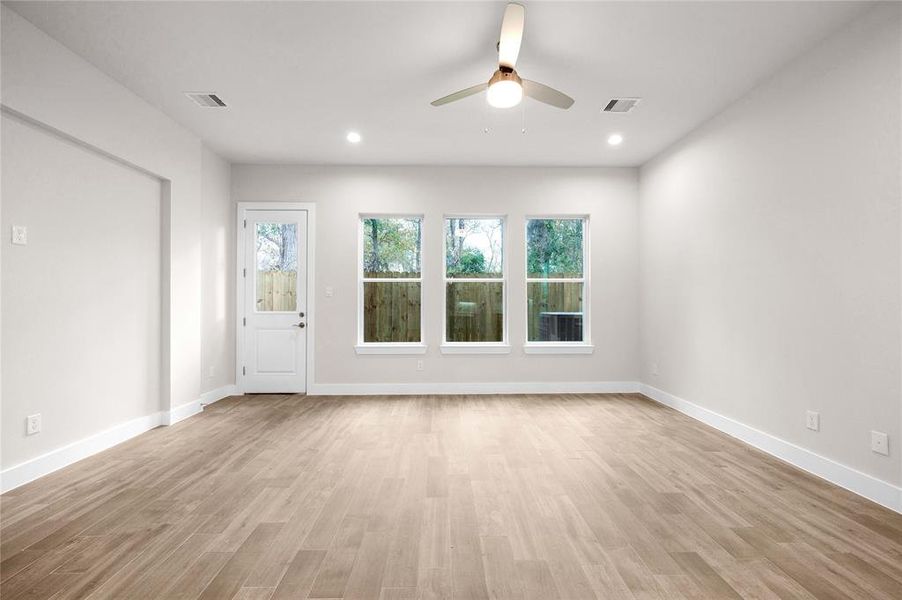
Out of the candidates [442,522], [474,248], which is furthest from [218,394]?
[442,522]

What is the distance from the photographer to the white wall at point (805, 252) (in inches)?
102

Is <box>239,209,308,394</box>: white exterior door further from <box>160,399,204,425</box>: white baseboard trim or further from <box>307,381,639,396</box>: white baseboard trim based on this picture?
<box>160,399,204,425</box>: white baseboard trim

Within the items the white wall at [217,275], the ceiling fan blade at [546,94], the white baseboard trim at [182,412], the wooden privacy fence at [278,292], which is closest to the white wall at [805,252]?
the ceiling fan blade at [546,94]

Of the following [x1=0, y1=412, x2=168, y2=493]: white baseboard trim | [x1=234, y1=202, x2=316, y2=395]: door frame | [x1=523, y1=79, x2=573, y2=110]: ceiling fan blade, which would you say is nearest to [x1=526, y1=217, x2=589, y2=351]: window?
[x1=234, y1=202, x2=316, y2=395]: door frame

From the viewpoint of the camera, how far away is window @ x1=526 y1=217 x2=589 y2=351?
5875 mm

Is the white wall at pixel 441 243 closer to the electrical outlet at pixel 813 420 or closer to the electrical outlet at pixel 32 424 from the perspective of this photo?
the electrical outlet at pixel 813 420

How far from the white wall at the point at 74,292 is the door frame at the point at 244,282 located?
1.42 m

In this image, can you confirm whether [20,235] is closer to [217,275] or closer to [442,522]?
[217,275]

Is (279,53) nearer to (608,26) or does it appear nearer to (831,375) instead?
(608,26)

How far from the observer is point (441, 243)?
5.76 m

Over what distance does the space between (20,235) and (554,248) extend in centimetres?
504

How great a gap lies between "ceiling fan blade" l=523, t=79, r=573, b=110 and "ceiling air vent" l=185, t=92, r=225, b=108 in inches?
102

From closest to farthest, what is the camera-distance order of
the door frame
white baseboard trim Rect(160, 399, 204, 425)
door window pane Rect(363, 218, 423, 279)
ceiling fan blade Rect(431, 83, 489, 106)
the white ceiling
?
1. the white ceiling
2. ceiling fan blade Rect(431, 83, 489, 106)
3. white baseboard trim Rect(160, 399, 204, 425)
4. the door frame
5. door window pane Rect(363, 218, 423, 279)

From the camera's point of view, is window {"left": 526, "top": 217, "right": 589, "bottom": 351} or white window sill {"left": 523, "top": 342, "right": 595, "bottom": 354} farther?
window {"left": 526, "top": 217, "right": 589, "bottom": 351}
